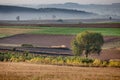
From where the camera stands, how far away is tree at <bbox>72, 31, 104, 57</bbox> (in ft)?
26.3

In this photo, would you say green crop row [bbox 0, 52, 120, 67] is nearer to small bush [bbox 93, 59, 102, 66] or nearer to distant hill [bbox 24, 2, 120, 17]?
small bush [bbox 93, 59, 102, 66]

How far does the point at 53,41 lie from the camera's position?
27.4ft

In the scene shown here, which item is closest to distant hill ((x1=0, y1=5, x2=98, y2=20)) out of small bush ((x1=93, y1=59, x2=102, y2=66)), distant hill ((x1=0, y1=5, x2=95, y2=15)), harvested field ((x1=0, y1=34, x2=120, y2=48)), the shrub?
distant hill ((x1=0, y1=5, x2=95, y2=15))

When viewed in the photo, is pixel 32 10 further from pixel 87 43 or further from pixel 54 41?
pixel 87 43

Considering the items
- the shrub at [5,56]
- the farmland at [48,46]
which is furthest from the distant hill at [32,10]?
the shrub at [5,56]

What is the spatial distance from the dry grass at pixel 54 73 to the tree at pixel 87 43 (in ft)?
1.42

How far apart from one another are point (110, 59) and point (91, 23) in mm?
1085

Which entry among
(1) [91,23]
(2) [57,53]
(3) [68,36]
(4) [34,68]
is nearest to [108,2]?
(1) [91,23]

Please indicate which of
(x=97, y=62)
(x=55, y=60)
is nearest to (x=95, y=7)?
(x=97, y=62)

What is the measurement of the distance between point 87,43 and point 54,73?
1.14 metres

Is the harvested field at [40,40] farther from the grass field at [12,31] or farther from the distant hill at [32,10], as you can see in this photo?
the distant hill at [32,10]

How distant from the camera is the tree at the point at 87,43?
801 cm

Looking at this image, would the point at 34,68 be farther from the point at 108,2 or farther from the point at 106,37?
the point at 108,2

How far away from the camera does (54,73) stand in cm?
781
